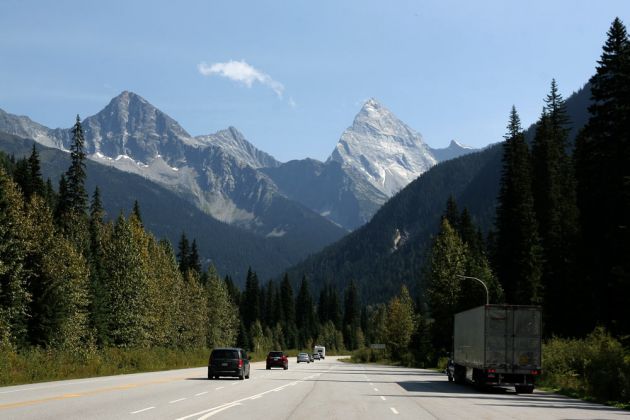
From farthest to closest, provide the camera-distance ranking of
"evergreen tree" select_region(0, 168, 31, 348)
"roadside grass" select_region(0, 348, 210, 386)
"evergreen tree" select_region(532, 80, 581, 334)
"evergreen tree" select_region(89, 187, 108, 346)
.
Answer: "evergreen tree" select_region(89, 187, 108, 346), "evergreen tree" select_region(532, 80, 581, 334), "evergreen tree" select_region(0, 168, 31, 348), "roadside grass" select_region(0, 348, 210, 386)

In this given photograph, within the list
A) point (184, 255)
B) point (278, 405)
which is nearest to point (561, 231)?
point (278, 405)

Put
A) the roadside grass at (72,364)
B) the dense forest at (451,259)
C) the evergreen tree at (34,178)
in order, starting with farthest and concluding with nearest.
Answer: the evergreen tree at (34,178), the dense forest at (451,259), the roadside grass at (72,364)

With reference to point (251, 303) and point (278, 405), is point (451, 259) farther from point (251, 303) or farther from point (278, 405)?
point (251, 303)

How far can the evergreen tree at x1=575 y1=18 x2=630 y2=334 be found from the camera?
44375 millimetres

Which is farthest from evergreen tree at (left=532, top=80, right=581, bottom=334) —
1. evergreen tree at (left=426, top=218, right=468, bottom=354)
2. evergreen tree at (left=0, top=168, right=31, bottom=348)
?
evergreen tree at (left=0, top=168, right=31, bottom=348)

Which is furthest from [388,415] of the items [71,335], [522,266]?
[522,266]

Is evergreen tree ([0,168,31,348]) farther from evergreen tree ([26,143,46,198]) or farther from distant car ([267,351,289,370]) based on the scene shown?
evergreen tree ([26,143,46,198])

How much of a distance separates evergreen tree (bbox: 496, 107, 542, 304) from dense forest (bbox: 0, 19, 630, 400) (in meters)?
0.14

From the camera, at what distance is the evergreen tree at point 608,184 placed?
44.4 m

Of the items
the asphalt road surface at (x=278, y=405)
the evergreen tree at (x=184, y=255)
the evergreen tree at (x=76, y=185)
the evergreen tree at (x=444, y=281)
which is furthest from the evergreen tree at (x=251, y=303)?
the asphalt road surface at (x=278, y=405)

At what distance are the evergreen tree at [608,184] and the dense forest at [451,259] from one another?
118 mm

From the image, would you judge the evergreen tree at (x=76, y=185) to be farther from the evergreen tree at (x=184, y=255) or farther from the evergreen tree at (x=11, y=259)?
the evergreen tree at (x=184, y=255)

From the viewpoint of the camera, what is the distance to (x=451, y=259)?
85188 millimetres

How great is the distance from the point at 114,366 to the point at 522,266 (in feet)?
131
